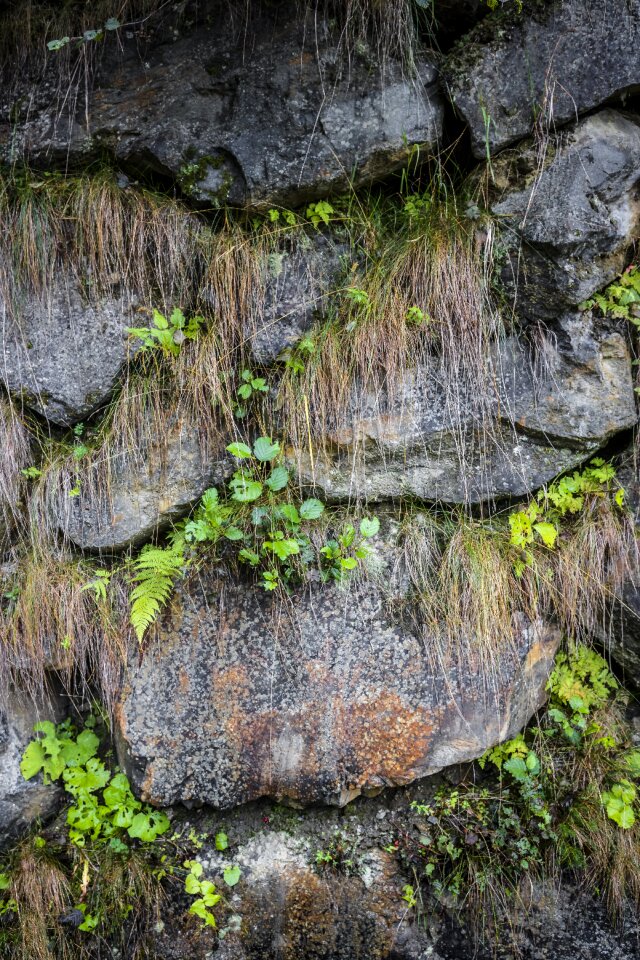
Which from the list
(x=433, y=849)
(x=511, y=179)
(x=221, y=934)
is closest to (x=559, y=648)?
(x=433, y=849)

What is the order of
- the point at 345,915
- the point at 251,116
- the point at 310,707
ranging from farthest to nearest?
1. the point at 251,116
2. the point at 310,707
3. the point at 345,915

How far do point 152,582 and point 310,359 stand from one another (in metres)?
1.15

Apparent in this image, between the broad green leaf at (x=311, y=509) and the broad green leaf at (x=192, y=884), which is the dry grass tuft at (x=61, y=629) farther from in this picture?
the broad green leaf at (x=311, y=509)

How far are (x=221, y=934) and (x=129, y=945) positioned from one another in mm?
371

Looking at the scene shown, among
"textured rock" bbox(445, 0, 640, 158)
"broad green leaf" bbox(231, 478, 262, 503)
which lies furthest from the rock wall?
"broad green leaf" bbox(231, 478, 262, 503)

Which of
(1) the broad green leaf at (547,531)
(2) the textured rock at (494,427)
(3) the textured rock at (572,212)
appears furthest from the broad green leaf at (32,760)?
(3) the textured rock at (572,212)

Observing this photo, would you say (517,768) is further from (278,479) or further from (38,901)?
(38,901)

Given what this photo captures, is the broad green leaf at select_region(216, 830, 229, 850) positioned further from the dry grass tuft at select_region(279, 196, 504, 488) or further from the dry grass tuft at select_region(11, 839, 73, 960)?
the dry grass tuft at select_region(279, 196, 504, 488)

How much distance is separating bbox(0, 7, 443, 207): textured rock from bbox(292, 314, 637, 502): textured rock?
1017 millimetres

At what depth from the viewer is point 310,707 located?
2.58 metres

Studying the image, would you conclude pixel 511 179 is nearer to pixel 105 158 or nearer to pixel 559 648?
pixel 105 158

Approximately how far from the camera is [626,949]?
7.86ft

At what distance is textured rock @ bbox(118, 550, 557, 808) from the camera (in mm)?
2559

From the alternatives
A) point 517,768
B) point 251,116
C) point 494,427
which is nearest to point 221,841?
point 517,768
